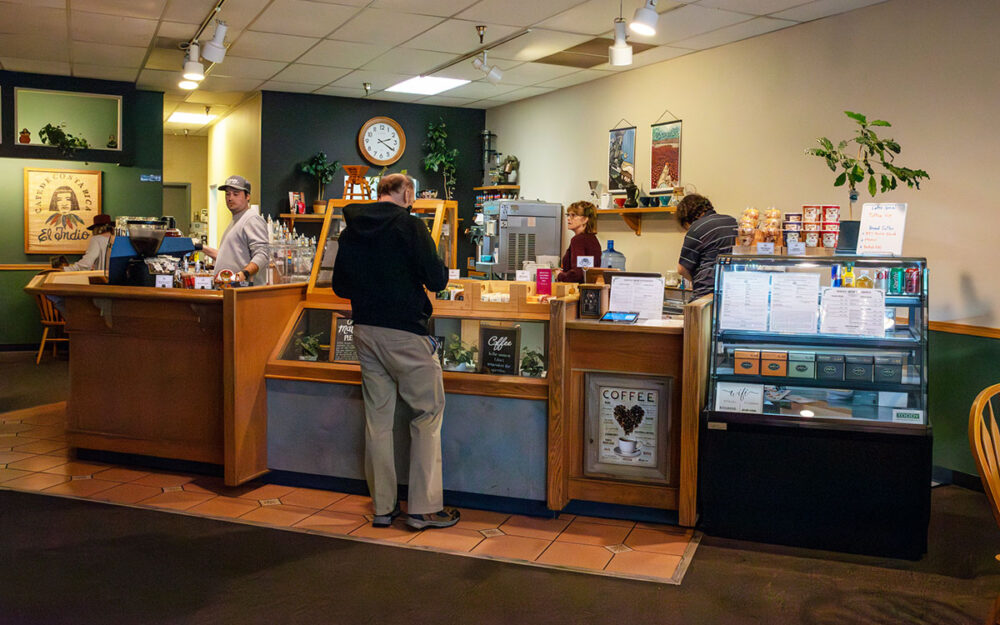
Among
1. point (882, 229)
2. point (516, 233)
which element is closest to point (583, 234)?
point (516, 233)

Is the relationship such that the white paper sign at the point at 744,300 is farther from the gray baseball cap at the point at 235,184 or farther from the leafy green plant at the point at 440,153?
the leafy green plant at the point at 440,153

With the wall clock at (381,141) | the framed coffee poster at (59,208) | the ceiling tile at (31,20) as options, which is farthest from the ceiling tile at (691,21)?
the framed coffee poster at (59,208)

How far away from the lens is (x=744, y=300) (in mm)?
3668

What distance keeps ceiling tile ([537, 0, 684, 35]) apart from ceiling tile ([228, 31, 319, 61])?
2136 millimetres

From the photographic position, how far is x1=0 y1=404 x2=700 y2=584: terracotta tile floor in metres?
3.50

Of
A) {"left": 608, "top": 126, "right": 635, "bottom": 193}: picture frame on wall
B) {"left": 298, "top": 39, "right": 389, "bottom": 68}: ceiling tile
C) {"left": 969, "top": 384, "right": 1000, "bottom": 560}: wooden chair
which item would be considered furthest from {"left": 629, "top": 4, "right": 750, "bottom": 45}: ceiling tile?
{"left": 969, "top": 384, "right": 1000, "bottom": 560}: wooden chair

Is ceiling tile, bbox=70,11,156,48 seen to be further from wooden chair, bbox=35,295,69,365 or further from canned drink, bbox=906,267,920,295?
canned drink, bbox=906,267,920,295

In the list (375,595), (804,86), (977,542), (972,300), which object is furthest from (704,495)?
(804,86)

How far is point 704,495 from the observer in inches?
145

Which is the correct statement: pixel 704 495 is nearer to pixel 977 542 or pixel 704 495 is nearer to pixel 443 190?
pixel 977 542

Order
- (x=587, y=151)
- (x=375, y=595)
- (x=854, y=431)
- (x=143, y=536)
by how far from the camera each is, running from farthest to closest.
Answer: (x=587, y=151) < (x=143, y=536) < (x=854, y=431) < (x=375, y=595)

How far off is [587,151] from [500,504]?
497 cm

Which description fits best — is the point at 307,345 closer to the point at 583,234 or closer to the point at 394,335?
the point at 394,335

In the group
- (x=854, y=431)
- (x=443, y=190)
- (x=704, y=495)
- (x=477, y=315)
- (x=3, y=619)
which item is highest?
(x=443, y=190)
